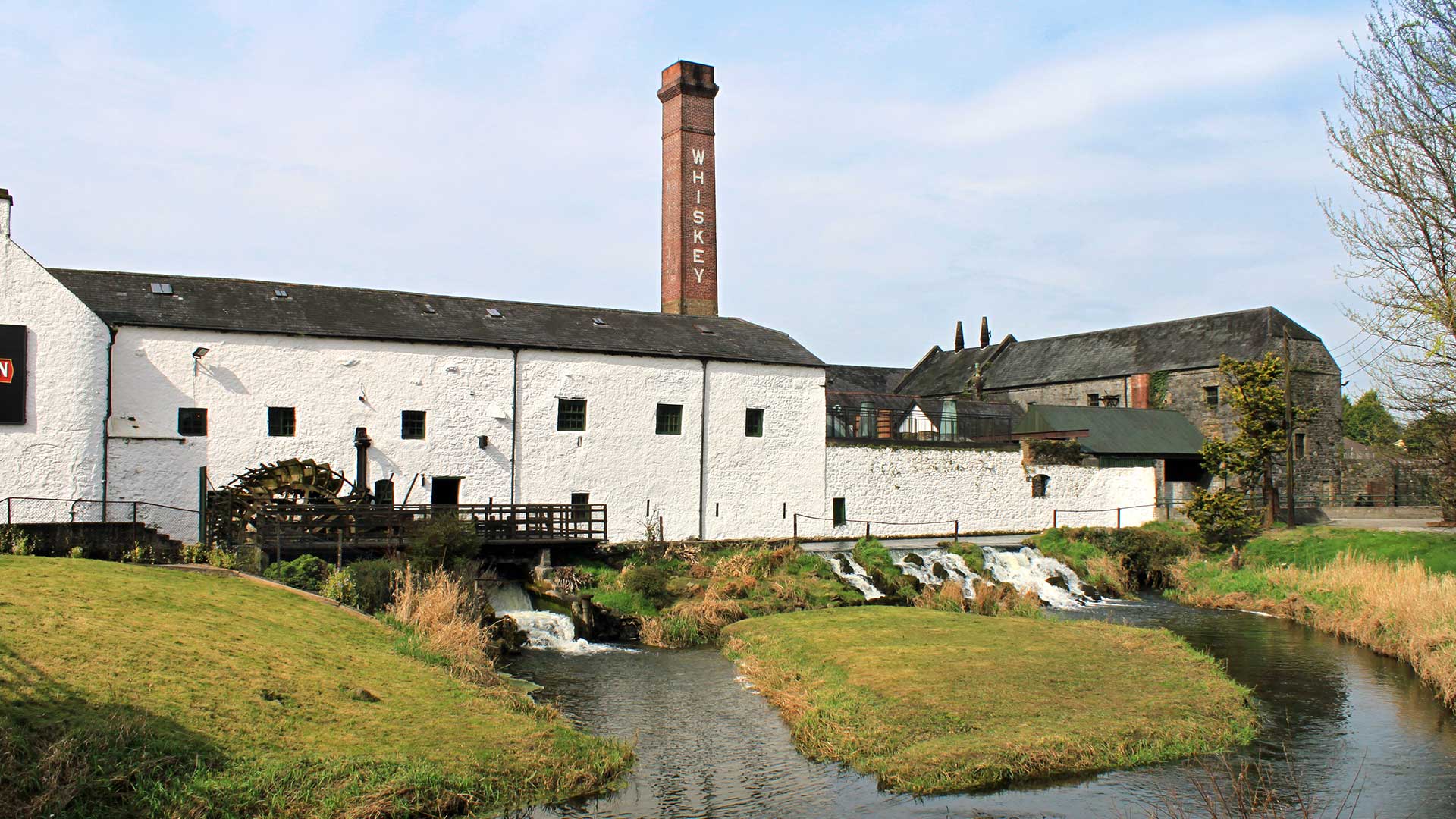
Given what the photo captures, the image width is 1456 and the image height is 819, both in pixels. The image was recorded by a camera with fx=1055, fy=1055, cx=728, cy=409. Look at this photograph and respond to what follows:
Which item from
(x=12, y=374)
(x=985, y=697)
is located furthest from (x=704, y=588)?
(x=12, y=374)

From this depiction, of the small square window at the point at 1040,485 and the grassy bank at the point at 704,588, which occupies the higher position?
the small square window at the point at 1040,485

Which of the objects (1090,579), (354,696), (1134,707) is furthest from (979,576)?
(354,696)

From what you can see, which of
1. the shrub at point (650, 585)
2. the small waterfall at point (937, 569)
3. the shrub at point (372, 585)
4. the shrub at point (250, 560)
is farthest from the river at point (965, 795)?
the small waterfall at point (937, 569)

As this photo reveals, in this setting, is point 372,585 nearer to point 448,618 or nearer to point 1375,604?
point 448,618

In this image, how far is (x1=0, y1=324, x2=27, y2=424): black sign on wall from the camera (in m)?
20.5

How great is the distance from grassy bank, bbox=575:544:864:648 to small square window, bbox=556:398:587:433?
4432 mm

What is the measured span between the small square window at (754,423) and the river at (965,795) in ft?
37.2

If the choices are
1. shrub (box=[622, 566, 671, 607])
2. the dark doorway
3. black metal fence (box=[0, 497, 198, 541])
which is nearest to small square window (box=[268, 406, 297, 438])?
black metal fence (box=[0, 497, 198, 541])

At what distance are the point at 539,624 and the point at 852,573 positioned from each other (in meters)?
7.80

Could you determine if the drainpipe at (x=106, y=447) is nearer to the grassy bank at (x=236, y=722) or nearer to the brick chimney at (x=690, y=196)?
the grassy bank at (x=236, y=722)

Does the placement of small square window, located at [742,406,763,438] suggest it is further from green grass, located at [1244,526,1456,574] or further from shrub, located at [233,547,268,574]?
shrub, located at [233,547,268,574]

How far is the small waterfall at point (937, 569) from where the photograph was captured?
81.3 feet

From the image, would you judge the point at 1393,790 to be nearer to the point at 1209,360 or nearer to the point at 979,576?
the point at 979,576

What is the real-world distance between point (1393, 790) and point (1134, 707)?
278 centimetres
